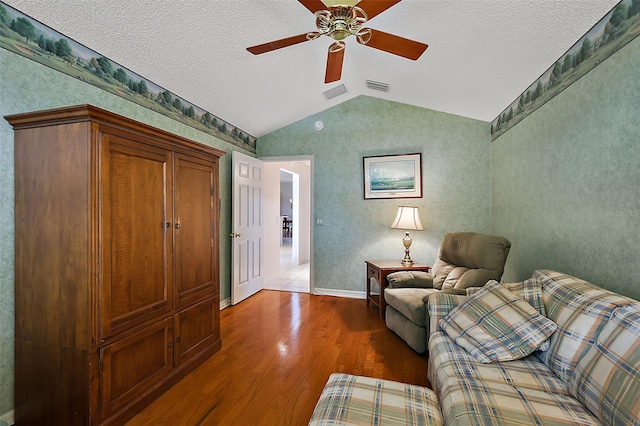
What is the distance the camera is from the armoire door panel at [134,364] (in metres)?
1.64

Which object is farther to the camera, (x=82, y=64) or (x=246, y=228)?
(x=246, y=228)

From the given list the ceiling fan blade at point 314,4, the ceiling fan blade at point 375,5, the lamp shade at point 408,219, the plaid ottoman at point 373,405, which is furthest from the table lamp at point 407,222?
the ceiling fan blade at point 314,4

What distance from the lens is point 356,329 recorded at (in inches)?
123

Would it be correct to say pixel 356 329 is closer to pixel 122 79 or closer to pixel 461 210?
pixel 461 210

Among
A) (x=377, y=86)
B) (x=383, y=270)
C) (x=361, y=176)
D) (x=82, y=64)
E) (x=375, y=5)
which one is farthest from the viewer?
(x=361, y=176)

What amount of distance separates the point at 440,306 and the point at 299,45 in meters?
2.48

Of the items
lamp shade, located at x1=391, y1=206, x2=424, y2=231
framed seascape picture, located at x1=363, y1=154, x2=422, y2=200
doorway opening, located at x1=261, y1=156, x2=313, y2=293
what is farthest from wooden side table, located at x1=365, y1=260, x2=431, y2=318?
doorway opening, located at x1=261, y1=156, x2=313, y2=293

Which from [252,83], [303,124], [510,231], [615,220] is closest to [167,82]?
[252,83]

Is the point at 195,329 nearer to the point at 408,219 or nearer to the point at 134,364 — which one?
the point at 134,364

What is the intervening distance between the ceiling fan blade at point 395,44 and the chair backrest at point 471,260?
1.73 meters

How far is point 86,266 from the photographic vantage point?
155 centimetres

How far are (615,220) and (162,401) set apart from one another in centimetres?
299

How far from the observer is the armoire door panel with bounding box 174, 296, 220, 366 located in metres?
2.17

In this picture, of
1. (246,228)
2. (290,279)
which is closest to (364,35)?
(246,228)
